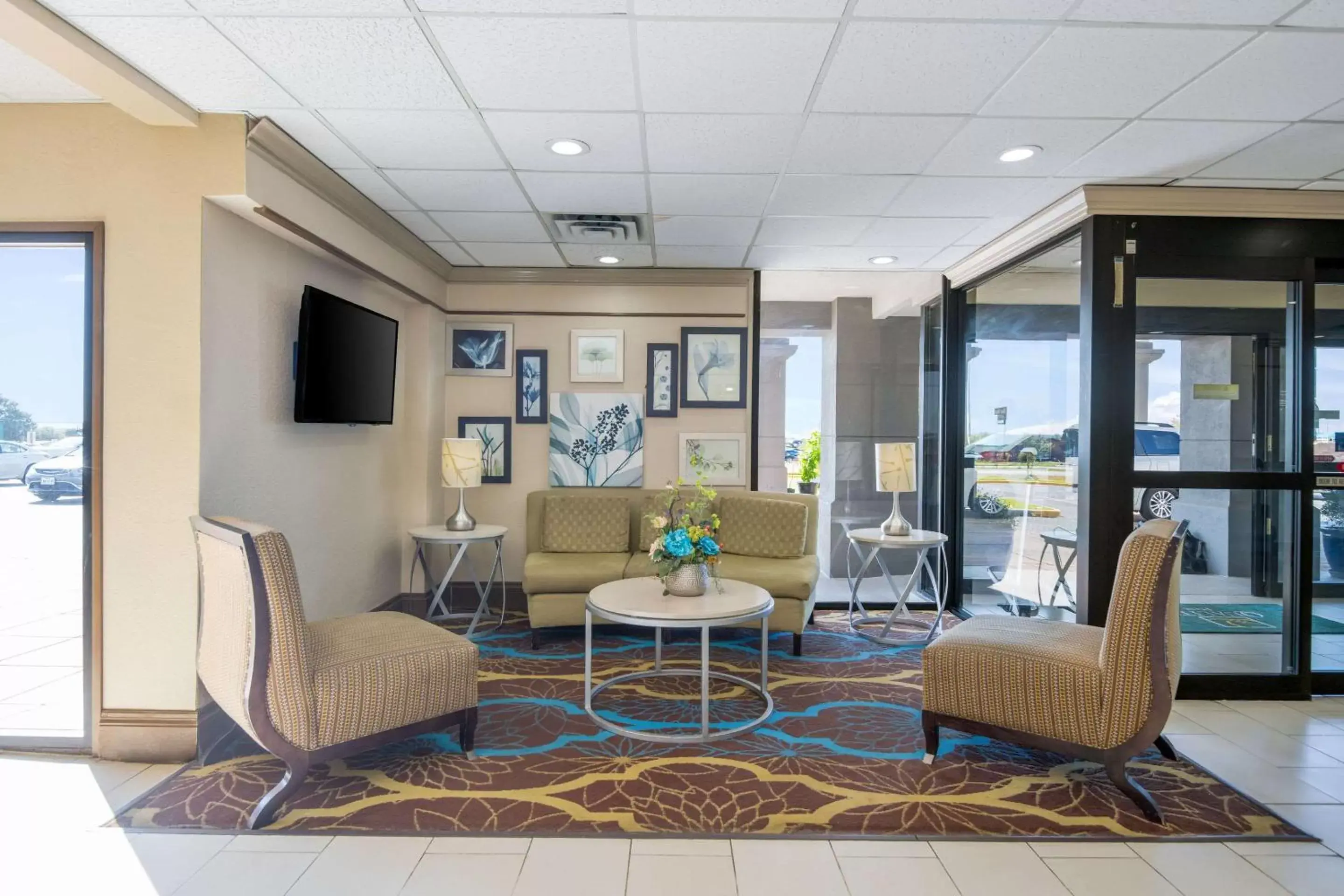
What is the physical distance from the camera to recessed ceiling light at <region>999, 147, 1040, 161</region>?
125 inches

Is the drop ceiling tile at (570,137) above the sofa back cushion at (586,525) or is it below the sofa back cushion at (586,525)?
above

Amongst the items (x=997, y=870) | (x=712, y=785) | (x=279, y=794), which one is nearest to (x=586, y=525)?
(x=712, y=785)

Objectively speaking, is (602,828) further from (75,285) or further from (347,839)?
(75,285)

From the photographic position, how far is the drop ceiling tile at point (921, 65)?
89.2 inches

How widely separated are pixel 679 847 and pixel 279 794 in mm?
1420

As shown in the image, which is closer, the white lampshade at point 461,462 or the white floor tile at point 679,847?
the white floor tile at point 679,847

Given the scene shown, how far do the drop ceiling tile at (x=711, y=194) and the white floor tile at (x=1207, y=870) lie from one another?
3.14 meters

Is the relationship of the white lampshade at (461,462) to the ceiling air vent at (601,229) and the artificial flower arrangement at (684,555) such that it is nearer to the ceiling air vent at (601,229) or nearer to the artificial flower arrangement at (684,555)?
the ceiling air vent at (601,229)

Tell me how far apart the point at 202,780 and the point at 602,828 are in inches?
64.0

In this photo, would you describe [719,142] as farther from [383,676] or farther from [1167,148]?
[383,676]

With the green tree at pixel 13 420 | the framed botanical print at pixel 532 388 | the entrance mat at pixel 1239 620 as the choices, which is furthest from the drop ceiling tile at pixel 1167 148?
the green tree at pixel 13 420

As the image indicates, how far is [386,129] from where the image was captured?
9.88 feet

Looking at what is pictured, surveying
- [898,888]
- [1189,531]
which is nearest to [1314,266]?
[1189,531]

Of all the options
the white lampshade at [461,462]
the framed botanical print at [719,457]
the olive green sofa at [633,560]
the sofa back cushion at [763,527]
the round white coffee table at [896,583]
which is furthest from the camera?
the framed botanical print at [719,457]
